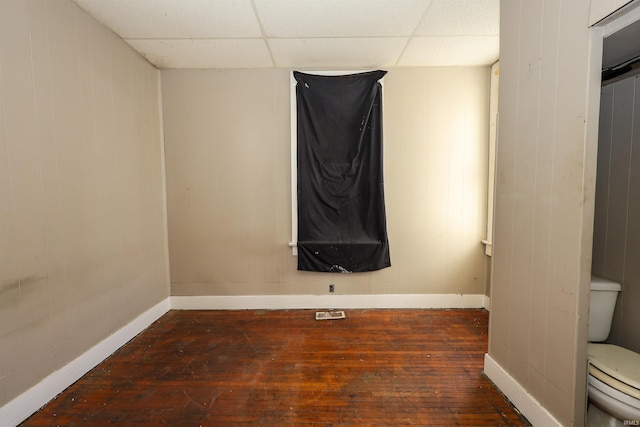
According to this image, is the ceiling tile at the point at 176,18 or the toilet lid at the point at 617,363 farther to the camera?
the ceiling tile at the point at 176,18

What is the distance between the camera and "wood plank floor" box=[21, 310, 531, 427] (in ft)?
4.70

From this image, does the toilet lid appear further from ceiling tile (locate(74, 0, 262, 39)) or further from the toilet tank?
ceiling tile (locate(74, 0, 262, 39))

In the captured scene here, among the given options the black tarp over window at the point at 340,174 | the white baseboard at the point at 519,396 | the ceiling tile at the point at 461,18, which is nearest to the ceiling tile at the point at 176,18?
the black tarp over window at the point at 340,174

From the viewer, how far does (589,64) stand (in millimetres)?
1085

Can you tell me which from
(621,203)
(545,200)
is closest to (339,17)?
(545,200)

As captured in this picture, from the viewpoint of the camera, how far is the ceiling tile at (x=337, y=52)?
7.22 feet

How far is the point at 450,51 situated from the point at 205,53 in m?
2.26

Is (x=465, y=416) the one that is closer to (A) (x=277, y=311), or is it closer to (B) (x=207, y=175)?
(A) (x=277, y=311)

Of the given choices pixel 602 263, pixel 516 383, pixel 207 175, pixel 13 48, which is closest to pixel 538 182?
pixel 602 263

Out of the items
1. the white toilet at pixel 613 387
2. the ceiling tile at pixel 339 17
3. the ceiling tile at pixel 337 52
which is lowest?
the white toilet at pixel 613 387

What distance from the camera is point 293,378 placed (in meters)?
1.71

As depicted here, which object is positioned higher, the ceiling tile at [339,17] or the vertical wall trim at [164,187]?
the ceiling tile at [339,17]

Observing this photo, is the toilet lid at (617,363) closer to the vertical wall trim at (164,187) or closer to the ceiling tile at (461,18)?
the ceiling tile at (461,18)

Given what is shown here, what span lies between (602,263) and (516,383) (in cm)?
94
